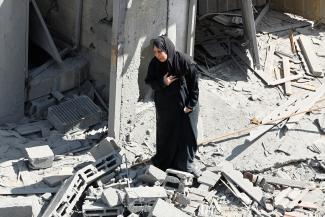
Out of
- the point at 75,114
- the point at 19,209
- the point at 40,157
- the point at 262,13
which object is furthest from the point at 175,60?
the point at 262,13

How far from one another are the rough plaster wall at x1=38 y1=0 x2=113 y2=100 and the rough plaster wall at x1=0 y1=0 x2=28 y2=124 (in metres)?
1.03

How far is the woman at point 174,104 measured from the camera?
8.45 m

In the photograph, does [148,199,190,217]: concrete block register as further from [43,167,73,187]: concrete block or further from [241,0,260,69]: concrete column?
[241,0,260,69]: concrete column

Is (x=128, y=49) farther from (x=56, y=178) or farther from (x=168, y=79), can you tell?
(x=56, y=178)

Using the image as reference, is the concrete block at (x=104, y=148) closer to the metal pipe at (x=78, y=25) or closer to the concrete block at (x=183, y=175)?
the concrete block at (x=183, y=175)

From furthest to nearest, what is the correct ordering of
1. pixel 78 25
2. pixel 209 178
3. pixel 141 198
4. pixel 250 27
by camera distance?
pixel 250 27
pixel 78 25
pixel 209 178
pixel 141 198

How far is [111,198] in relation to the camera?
27.2 ft

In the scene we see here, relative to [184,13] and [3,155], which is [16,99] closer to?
[3,155]

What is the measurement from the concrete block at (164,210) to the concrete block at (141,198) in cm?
27

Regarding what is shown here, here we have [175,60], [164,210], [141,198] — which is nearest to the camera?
[164,210]

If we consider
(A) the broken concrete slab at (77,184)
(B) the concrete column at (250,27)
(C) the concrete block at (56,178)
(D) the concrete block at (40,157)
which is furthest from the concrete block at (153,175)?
(B) the concrete column at (250,27)

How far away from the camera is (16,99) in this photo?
428 inches

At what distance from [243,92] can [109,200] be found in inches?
176

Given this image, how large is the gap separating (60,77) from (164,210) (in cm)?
416
